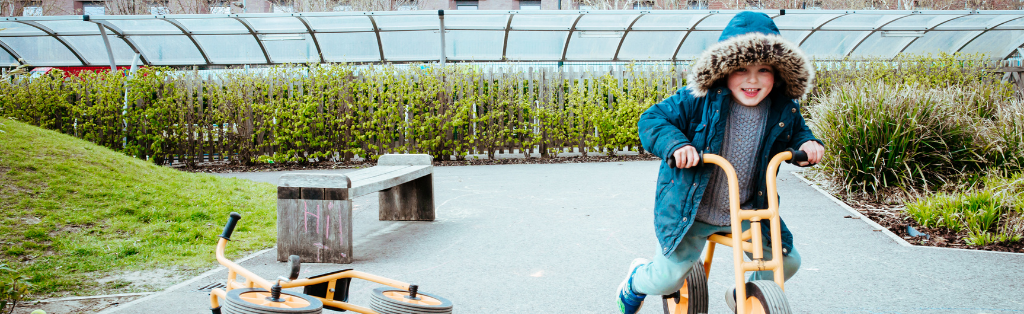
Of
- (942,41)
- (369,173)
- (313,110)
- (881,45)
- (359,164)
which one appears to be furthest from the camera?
(881,45)

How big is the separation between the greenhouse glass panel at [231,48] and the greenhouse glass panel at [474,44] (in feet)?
14.1

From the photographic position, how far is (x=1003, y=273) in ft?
12.9

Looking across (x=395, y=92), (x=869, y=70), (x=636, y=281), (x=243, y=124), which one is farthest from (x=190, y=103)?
(x=869, y=70)

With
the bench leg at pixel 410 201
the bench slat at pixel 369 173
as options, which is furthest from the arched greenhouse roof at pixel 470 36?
the bench slat at pixel 369 173

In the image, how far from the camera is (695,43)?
14.7 m

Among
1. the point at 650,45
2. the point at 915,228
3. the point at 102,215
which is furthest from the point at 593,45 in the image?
the point at 102,215

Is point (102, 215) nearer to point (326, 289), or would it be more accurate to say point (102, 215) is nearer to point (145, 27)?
point (326, 289)

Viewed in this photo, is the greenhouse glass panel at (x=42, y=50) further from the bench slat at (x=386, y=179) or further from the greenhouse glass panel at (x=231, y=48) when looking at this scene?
the bench slat at (x=386, y=179)

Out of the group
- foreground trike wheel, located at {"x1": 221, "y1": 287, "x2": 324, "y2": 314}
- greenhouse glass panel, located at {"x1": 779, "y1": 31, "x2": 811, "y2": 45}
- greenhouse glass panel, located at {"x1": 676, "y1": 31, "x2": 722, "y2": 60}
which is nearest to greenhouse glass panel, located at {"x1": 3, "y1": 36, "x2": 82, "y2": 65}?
greenhouse glass panel, located at {"x1": 676, "y1": 31, "x2": 722, "y2": 60}

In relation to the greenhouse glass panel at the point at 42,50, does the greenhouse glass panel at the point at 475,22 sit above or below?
above

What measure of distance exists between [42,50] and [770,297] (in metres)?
17.2

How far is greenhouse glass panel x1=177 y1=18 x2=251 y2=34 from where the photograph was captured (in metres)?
13.0

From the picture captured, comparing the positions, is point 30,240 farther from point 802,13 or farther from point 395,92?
point 802,13

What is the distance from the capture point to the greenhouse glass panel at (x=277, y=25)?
13.0 metres
